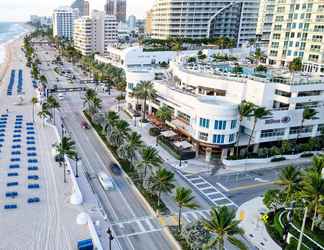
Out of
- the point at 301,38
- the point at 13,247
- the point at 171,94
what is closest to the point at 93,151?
the point at 171,94

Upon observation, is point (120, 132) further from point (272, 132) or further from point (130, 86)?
point (130, 86)

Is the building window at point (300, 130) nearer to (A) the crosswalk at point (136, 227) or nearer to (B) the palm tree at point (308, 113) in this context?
(B) the palm tree at point (308, 113)

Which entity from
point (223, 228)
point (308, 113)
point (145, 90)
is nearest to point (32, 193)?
point (223, 228)

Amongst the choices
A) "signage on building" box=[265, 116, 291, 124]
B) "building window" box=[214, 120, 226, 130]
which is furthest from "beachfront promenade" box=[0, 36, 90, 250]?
"signage on building" box=[265, 116, 291, 124]

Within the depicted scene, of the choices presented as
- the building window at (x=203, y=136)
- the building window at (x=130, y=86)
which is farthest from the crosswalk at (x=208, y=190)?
the building window at (x=130, y=86)

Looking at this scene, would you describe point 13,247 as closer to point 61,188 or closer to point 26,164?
point 61,188

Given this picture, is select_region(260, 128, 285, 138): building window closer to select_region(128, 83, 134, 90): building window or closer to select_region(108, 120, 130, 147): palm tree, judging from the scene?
select_region(108, 120, 130, 147): palm tree

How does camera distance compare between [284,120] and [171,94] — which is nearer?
[284,120]
